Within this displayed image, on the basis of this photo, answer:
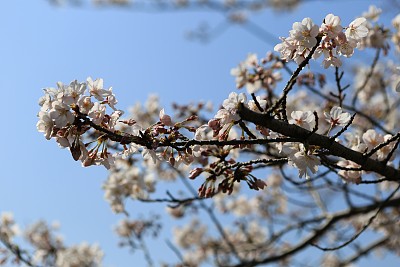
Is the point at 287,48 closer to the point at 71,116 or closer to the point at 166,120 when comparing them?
the point at 166,120

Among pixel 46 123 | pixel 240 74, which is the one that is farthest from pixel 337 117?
pixel 240 74

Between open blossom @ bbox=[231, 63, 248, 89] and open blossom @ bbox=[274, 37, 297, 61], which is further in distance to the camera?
open blossom @ bbox=[231, 63, 248, 89]

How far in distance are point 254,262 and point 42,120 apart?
323 cm

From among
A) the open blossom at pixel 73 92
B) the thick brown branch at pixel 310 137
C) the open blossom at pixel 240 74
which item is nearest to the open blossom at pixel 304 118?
the thick brown branch at pixel 310 137

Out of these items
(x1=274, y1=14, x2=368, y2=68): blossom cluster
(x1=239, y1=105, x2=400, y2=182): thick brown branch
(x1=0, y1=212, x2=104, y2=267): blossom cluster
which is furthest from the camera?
(x1=0, y1=212, x2=104, y2=267): blossom cluster

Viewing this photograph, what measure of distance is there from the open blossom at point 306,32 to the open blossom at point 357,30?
0.86ft

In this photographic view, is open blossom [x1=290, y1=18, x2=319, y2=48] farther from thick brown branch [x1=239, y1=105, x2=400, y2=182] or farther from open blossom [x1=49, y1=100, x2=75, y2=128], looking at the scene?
open blossom [x1=49, y1=100, x2=75, y2=128]

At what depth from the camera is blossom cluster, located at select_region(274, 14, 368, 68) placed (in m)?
2.02

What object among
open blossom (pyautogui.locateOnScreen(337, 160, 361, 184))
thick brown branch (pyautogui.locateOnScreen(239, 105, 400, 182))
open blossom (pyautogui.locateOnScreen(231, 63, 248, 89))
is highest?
open blossom (pyautogui.locateOnScreen(231, 63, 248, 89))

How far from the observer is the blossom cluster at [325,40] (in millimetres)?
2018

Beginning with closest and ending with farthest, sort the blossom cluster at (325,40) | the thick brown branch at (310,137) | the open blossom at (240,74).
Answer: the thick brown branch at (310,137), the blossom cluster at (325,40), the open blossom at (240,74)

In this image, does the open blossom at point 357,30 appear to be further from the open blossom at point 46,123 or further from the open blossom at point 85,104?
the open blossom at point 46,123

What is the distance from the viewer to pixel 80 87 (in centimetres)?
185

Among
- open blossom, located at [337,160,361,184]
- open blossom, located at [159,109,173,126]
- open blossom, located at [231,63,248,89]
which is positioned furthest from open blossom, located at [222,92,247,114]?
open blossom, located at [231,63,248,89]
